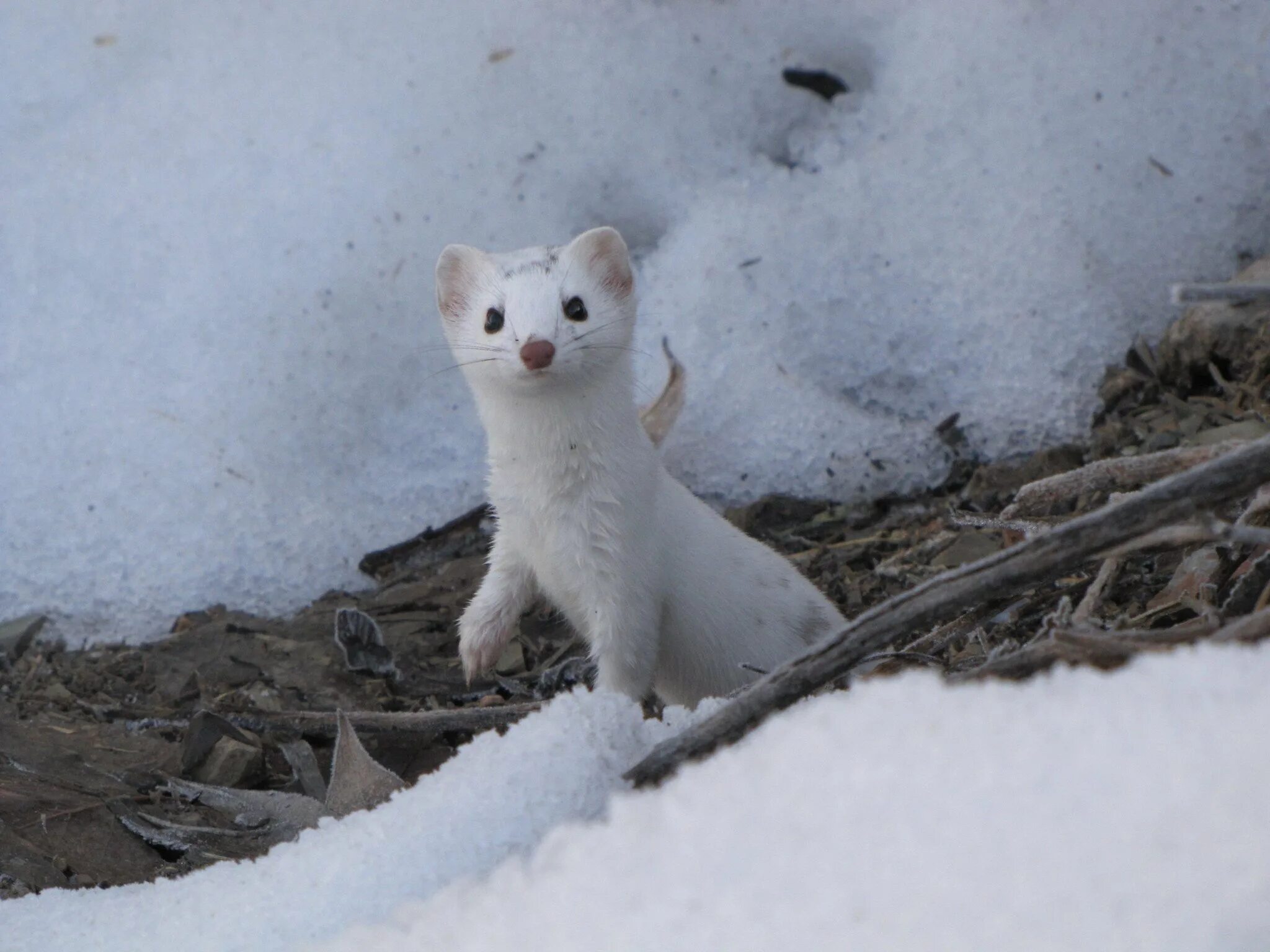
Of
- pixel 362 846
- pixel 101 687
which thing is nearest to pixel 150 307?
pixel 101 687

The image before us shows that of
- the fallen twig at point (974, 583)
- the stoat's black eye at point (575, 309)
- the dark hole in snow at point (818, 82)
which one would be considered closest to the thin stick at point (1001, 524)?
the fallen twig at point (974, 583)

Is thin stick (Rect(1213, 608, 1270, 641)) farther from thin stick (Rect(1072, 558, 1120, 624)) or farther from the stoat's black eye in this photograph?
the stoat's black eye

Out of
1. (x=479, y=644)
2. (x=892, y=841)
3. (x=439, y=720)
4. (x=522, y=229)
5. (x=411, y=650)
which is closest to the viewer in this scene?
(x=892, y=841)

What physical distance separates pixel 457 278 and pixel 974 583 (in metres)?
1.74

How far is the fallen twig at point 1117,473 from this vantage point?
162cm

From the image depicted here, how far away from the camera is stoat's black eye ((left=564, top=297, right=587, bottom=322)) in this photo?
2811 mm

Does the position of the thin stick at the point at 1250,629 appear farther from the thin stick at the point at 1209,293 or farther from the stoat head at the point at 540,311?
the stoat head at the point at 540,311

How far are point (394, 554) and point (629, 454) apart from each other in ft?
3.45

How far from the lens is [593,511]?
9.30ft

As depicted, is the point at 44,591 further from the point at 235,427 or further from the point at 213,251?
the point at 213,251

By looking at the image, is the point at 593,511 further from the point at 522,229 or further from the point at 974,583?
the point at 522,229

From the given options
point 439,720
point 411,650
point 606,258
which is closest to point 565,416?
point 606,258

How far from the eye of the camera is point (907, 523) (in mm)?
3473

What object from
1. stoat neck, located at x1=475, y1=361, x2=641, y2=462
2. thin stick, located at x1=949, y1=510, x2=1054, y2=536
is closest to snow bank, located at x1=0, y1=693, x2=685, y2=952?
thin stick, located at x1=949, y1=510, x2=1054, y2=536
